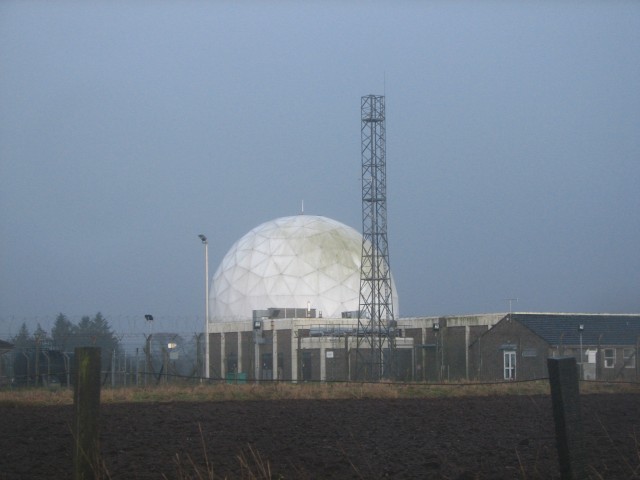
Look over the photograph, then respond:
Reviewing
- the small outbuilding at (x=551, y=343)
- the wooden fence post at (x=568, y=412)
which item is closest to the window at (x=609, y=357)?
the small outbuilding at (x=551, y=343)

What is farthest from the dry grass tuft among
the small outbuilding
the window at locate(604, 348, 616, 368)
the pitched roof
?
the pitched roof

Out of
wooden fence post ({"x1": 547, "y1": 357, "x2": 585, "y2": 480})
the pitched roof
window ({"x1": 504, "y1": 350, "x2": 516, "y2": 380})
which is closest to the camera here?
wooden fence post ({"x1": 547, "y1": 357, "x2": 585, "y2": 480})

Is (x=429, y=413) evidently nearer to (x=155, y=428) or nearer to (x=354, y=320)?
(x=155, y=428)

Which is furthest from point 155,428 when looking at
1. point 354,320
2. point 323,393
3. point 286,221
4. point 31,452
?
point 286,221

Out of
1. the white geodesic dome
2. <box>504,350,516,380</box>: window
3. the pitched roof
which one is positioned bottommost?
<box>504,350,516,380</box>: window

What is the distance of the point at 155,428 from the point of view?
494 inches

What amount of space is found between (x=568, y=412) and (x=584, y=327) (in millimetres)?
37078

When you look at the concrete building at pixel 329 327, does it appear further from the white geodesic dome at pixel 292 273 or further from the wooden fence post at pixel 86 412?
the wooden fence post at pixel 86 412

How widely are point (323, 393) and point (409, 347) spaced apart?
919 inches

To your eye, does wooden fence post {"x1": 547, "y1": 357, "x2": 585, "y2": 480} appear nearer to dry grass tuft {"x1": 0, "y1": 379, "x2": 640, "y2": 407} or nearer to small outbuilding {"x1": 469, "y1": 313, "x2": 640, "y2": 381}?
dry grass tuft {"x1": 0, "y1": 379, "x2": 640, "y2": 407}

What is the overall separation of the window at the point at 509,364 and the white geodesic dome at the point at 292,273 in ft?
44.1

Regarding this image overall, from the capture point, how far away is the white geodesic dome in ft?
170

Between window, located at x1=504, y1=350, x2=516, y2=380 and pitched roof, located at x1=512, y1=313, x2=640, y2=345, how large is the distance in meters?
1.44

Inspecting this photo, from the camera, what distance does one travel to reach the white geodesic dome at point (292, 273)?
51.7m
